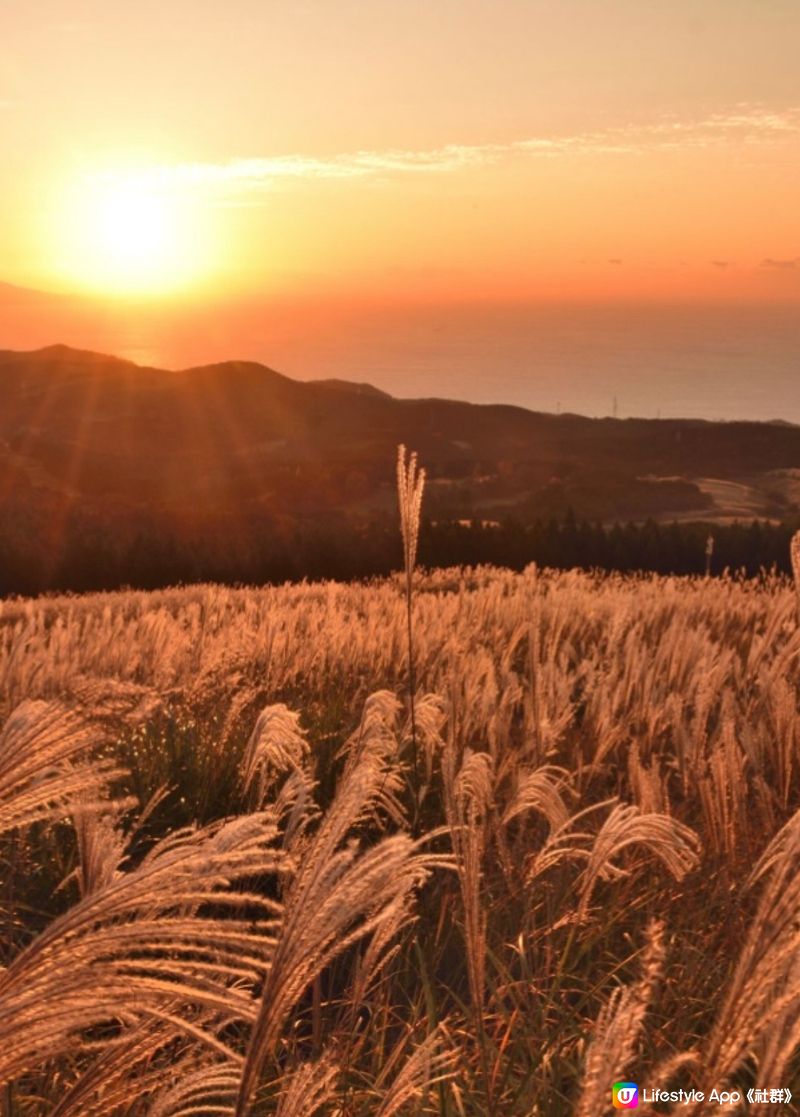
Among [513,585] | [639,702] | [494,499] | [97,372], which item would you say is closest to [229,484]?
[494,499]

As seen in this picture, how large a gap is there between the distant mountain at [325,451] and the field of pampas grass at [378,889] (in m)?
42.9

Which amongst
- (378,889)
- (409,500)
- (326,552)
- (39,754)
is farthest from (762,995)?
(326,552)

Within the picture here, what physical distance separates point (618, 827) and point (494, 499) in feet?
303

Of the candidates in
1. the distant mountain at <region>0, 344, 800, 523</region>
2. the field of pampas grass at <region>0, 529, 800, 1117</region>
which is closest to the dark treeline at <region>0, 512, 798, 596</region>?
the distant mountain at <region>0, 344, 800, 523</region>

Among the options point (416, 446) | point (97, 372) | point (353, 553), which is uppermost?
point (97, 372)

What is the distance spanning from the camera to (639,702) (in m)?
4.74

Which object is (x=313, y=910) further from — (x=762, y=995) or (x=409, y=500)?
(x=409, y=500)

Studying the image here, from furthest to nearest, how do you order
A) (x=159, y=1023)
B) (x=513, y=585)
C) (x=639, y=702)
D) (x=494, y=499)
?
(x=494, y=499), (x=513, y=585), (x=639, y=702), (x=159, y=1023)

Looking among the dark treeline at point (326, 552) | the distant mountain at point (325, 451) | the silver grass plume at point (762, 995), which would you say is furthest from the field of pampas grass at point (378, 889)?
the distant mountain at point (325, 451)

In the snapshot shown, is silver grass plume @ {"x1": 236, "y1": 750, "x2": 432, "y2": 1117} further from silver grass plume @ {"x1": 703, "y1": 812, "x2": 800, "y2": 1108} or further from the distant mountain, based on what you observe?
the distant mountain

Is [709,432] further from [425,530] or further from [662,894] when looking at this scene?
[662,894]

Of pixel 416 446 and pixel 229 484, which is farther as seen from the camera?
pixel 416 446

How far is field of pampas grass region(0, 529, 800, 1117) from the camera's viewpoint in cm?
102

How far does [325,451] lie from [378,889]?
432 feet
